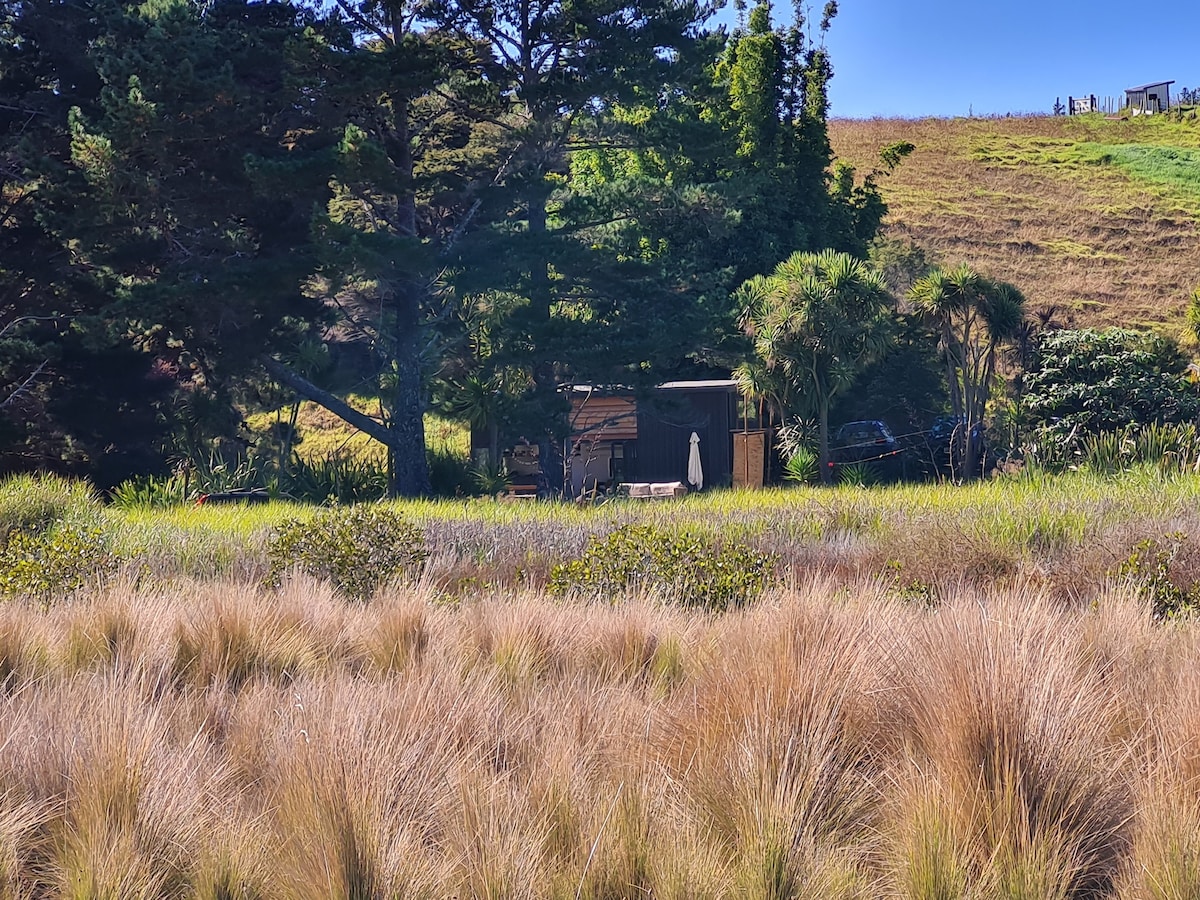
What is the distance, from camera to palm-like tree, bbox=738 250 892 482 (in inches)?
942

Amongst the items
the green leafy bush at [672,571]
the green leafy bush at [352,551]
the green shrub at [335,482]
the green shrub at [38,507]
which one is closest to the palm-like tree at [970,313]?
the green shrub at [335,482]

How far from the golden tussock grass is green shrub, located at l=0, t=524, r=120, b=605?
3.15m

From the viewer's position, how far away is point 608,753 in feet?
13.9

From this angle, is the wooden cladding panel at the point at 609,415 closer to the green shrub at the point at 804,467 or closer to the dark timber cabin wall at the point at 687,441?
the dark timber cabin wall at the point at 687,441

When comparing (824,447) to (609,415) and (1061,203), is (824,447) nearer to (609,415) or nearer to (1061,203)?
(609,415)

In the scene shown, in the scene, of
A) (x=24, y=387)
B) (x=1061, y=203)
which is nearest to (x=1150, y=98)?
(x=1061, y=203)

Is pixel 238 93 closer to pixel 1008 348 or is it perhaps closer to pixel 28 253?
pixel 28 253

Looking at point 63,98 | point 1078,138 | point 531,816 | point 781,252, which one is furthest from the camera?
point 1078,138

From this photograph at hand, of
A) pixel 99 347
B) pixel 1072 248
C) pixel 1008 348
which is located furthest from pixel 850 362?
pixel 1072 248

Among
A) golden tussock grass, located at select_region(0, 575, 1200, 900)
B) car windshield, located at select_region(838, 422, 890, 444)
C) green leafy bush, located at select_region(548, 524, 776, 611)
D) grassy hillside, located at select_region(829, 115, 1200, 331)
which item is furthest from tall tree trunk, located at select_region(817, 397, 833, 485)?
golden tussock grass, located at select_region(0, 575, 1200, 900)

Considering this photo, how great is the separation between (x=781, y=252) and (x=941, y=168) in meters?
37.9

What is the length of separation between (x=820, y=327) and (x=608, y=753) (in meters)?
20.5

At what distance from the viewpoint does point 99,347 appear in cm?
1977

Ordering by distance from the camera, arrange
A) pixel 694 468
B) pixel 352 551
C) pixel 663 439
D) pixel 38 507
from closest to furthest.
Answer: pixel 352 551, pixel 38 507, pixel 694 468, pixel 663 439
